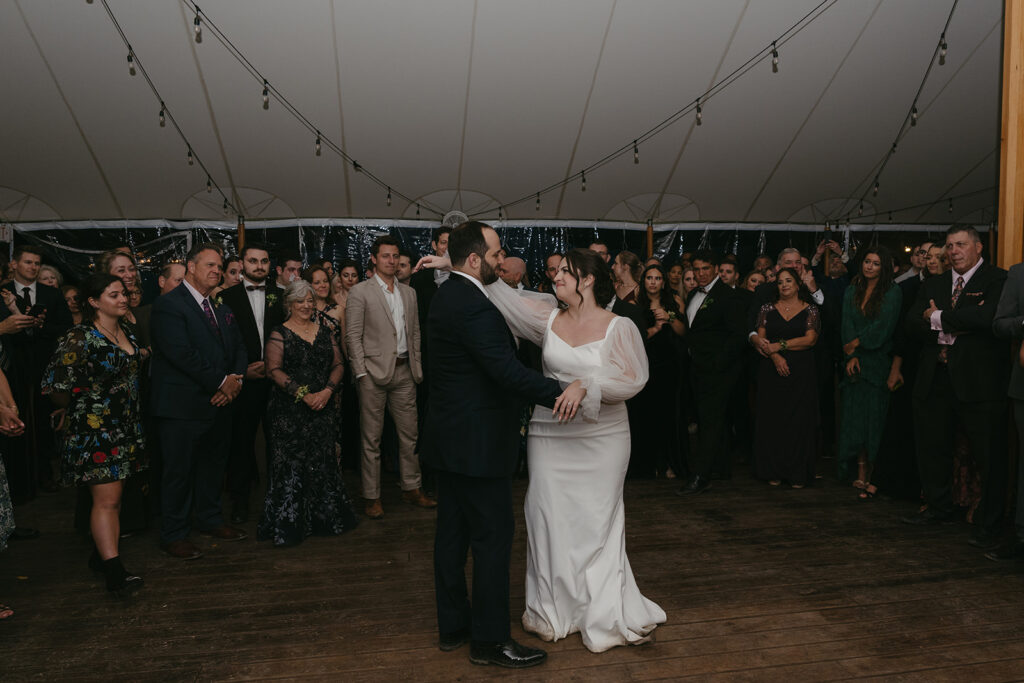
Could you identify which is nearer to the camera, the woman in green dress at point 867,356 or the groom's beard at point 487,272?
the groom's beard at point 487,272

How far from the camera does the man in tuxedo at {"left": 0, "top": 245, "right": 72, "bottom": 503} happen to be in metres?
4.40

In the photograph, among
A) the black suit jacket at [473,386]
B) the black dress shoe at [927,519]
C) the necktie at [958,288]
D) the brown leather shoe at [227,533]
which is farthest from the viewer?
the black dress shoe at [927,519]

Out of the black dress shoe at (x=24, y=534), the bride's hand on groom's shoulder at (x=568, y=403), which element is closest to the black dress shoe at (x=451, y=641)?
the bride's hand on groom's shoulder at (x=568, y=403)

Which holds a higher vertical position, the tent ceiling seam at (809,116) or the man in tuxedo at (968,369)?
the tent ceiling seam at (809,116)

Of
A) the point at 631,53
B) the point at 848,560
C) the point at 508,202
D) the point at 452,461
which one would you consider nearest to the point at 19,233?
the point at 508,202

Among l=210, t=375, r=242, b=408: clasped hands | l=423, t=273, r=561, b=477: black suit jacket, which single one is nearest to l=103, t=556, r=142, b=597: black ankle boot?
l=210, t=375, r=242, b=408: clasped hands

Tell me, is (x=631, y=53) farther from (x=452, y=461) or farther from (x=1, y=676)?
(x=1, y=676)

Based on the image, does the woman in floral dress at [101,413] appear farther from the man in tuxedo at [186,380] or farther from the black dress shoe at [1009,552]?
the black dress shoe at [1009,552]

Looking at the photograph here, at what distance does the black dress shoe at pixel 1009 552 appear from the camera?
10.7 feet

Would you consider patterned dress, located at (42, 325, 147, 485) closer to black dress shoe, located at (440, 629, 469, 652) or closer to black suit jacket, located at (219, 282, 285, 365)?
black suit jacket, located at (219, 282, 285, 365)

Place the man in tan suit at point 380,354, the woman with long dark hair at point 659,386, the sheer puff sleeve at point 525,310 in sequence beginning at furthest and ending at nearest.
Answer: the woman with long dark hair at point 659,386 → the man in tan suit at point 380,354 → the sheer puff sleeve at point 525,310

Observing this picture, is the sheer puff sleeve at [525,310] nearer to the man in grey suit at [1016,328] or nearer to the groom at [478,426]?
the groom at [478,426]

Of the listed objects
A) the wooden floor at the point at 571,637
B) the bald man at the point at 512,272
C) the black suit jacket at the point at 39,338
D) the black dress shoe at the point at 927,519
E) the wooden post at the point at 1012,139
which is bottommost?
the wooden floor at the point at 571,637

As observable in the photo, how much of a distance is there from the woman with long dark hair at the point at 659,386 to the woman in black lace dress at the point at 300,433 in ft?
7.30
